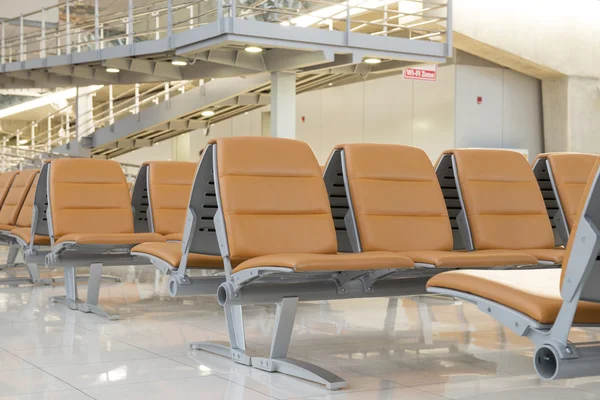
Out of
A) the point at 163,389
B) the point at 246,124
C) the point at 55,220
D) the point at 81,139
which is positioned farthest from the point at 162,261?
the point at 246,124

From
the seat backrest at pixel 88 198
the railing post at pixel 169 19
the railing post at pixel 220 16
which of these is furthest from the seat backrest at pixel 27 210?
the railing post at pixel 169 19

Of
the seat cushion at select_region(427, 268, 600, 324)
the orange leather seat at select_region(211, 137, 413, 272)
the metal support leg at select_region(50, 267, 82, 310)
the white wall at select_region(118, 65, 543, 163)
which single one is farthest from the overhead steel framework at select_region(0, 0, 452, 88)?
the seat cushion at select_region(427, 268, 600, 324)

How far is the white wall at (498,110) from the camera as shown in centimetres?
1490

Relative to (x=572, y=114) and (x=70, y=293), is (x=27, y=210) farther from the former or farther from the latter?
(x=572, y=114)

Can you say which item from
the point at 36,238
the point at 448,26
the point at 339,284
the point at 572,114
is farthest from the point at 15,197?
the point at 572,114

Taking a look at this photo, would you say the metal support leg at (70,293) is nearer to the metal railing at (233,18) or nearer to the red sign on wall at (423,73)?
the metal railing at (233,18)

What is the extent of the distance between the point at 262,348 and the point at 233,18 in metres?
6.43

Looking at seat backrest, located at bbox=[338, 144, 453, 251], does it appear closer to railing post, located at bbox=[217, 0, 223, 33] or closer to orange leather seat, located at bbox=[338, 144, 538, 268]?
orange leather seat, located at bbox=[338, 144, 538, 268]

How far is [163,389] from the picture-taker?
10.3 ft

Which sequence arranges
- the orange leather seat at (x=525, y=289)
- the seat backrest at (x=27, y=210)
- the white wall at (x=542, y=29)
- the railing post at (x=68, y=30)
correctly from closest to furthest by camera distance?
the orange leather seat at (x=525, y=289), the seat backrest at (x=27, y=210), the railing post at (x=68, y=30), the white wall at (x=542, y=29)

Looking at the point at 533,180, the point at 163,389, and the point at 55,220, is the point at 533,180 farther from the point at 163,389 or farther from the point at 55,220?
the point at 55,220

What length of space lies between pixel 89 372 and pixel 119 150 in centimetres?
1601

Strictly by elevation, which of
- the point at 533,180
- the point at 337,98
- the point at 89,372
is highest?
the point at 337,98

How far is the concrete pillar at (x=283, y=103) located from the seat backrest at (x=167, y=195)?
5686mm
